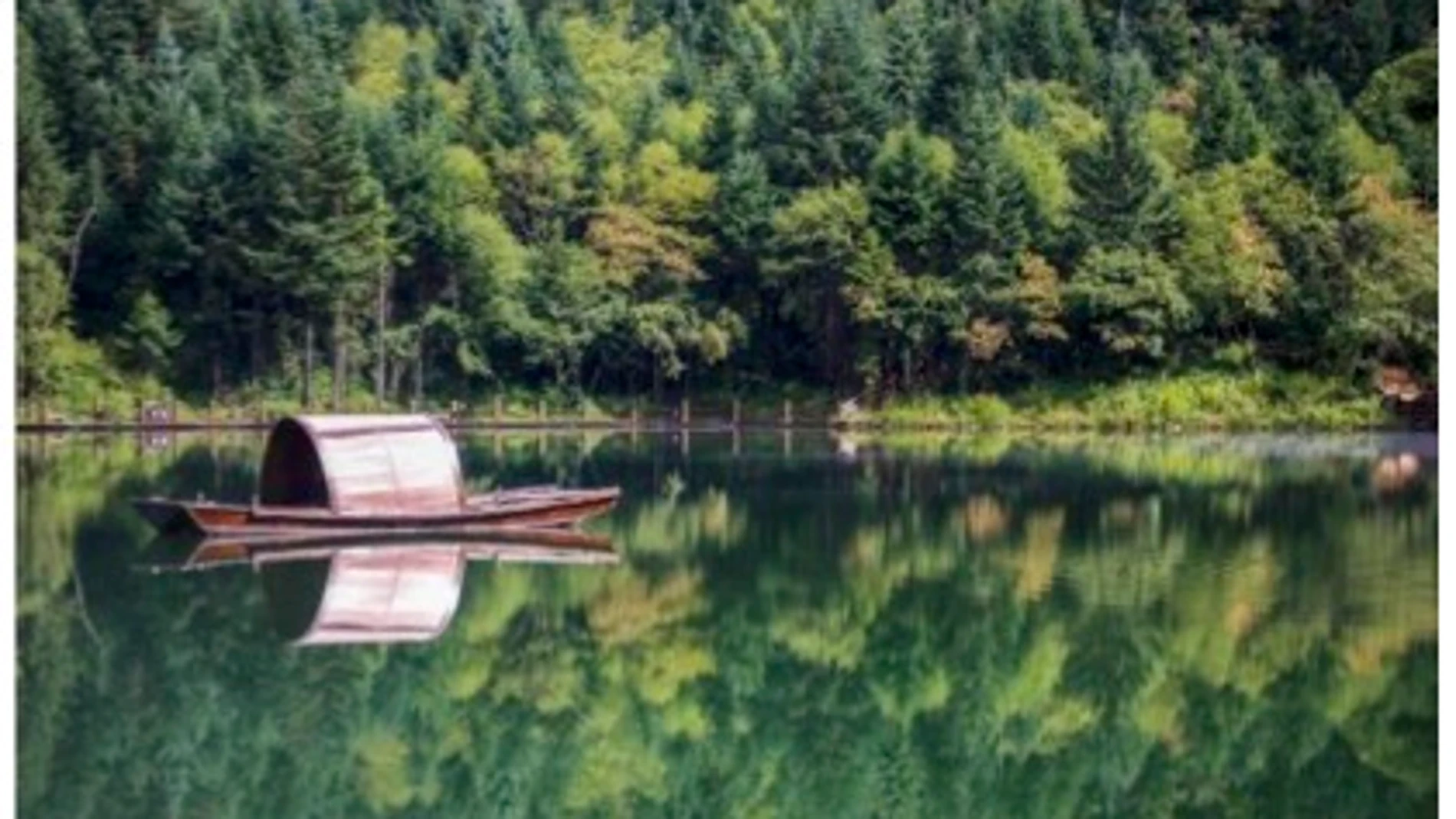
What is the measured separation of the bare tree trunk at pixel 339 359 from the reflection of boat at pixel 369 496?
14.0 meters

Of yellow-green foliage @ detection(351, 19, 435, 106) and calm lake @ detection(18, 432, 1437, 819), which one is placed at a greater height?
yellow-green foliage @ detection(351, 19, 435, 106)

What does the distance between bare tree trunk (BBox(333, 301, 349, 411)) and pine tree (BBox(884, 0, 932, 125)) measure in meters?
6.93

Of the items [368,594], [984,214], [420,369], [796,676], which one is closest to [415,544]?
[368,594]

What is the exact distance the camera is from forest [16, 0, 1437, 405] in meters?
28.3

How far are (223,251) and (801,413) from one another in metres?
6.39

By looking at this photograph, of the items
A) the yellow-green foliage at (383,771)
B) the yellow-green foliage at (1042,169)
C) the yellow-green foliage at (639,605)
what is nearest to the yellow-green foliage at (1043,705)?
the yellow-green foliage at (639,605)

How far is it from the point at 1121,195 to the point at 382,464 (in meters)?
16.7

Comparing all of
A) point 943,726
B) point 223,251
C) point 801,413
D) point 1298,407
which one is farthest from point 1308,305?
point 943,726

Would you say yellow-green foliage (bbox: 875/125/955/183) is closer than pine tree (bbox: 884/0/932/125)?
Yes

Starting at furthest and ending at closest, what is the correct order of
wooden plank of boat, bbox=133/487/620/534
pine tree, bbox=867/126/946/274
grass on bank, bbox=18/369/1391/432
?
pine tree, bbox=867/126/946/274 → grass on bank, bbox=18/369/1391/432 → wooden plank of boat, bbox=133/487/620/534

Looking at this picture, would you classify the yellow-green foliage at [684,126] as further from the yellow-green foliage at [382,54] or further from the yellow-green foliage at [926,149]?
the yellow-green foliage at [382,54]

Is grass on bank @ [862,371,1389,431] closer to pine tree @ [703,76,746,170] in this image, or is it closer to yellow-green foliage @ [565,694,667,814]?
pine tree @ [703,76,746,170]

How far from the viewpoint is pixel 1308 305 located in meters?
28.5

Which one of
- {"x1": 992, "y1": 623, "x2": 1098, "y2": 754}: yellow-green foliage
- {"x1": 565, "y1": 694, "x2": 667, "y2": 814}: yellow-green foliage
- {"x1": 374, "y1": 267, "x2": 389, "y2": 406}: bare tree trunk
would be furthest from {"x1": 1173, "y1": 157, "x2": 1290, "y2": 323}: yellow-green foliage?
{"x1": 565, "y1": 694, "x2": 667, "y2": 814}: yellow-green foliage
